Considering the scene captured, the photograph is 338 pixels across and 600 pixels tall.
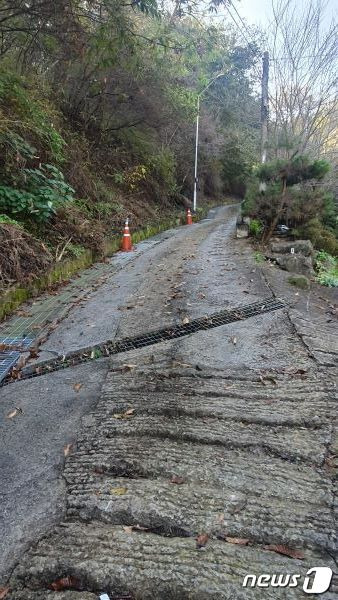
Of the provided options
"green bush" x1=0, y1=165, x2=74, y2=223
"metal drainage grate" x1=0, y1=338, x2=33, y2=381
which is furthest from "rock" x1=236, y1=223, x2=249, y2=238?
"metal drainage grate" x1=0, y1=338, x2=33, y2=381

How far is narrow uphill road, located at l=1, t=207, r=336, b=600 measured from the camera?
1.74 meters

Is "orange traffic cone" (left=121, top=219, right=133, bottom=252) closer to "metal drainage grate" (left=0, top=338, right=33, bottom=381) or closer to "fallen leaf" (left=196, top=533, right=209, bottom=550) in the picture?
"metal drainage grate" (left=0, top=338, right=33, bottom=381)

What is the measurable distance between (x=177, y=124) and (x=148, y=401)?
16780mm

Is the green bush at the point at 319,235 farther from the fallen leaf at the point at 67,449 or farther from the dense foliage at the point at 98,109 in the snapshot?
the fallen leaf at the point at 67,449

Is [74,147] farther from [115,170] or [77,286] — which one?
[77,286]

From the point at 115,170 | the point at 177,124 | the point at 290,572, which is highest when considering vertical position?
the point at 177,124

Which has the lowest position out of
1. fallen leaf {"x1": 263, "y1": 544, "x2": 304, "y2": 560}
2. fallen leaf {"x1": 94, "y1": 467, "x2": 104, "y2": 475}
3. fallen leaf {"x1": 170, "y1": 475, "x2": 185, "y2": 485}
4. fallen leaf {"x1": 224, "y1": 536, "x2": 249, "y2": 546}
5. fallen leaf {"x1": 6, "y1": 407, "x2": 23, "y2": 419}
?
fallen leaf {"x1": 263, "y1": 544, "x2": 304, "y2": 560}

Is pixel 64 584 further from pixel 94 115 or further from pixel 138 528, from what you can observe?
pixel 94 115

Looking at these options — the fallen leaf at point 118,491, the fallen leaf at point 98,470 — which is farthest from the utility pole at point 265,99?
the fallen leaf at point 118,491

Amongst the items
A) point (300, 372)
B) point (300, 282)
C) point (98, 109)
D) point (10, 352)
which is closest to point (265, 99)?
point (98, 109)

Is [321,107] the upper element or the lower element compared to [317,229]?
upper

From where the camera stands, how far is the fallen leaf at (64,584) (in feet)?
5.50

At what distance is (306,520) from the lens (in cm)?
197

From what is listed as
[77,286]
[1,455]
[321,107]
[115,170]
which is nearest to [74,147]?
[115,170]
